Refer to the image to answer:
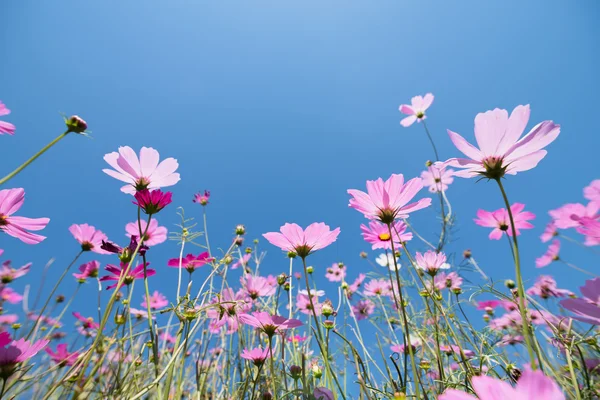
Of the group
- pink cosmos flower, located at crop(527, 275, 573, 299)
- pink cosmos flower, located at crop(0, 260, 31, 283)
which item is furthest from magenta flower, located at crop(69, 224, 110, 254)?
pink cosmos flower, located at crop(527, 275, 573, 299)

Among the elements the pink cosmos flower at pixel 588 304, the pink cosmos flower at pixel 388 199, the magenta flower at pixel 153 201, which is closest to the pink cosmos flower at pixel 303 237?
the pink cosmos flower at pixel 388 199

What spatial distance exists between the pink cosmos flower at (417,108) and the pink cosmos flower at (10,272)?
2.09 m

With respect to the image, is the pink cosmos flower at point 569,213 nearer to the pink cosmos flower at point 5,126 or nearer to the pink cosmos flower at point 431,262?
the pink cosmos flower at point 431,262

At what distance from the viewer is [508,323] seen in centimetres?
155

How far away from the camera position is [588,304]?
0.35 meters

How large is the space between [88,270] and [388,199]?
119cm

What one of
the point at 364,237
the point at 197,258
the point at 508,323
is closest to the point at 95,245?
the point at 197,258

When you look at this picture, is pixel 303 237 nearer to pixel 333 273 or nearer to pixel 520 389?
pixel 520 389

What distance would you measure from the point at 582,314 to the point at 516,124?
263mm

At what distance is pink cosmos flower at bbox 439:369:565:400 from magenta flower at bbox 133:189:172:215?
558mm

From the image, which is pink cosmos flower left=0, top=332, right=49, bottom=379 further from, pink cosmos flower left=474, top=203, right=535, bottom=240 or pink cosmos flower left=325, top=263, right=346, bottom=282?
pink cosmos flower left=325, top=263, right=346, bottom=282

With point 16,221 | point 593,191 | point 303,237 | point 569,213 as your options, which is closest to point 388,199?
point 303,237

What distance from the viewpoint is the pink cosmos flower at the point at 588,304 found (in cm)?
34

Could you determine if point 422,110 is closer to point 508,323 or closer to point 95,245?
point 508,323
